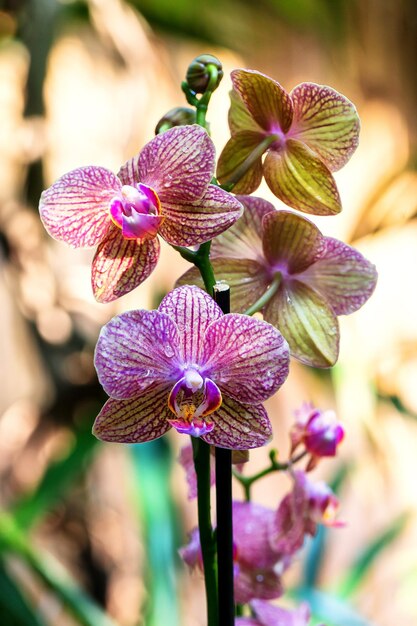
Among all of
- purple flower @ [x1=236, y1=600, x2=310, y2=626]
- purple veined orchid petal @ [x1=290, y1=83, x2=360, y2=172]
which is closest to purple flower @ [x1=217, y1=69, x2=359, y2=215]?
purple veined orchid petal @ [x1=290, y1=83, x2=360, y2=172]

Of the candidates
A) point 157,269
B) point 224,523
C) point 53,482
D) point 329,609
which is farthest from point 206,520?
point 157,269

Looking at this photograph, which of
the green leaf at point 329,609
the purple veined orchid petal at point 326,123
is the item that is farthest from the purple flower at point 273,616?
the green leaf at point 329,609

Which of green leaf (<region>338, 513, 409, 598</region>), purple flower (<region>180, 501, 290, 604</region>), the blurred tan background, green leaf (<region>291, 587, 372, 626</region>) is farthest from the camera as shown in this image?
the blurred tan background

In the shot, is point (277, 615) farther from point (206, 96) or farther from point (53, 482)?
point (53, 482)

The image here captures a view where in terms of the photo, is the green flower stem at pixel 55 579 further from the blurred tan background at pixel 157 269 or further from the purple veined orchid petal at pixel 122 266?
the purple veined orchid petal at pixel 122 266

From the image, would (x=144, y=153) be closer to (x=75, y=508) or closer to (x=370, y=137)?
(x=75, y=508)

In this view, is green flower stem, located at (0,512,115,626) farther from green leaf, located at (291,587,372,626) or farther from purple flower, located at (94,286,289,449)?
purple flower, located at (94,286,289,449)
